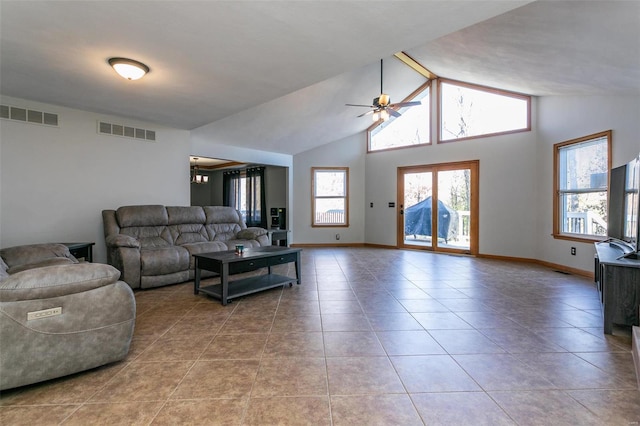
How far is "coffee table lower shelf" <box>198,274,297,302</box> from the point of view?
3.42 meters

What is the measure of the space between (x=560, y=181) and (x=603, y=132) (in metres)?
1.06

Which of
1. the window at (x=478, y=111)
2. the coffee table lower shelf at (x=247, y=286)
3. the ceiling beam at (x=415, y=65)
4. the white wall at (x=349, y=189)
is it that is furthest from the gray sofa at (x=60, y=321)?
the window at (x=478, y=111)

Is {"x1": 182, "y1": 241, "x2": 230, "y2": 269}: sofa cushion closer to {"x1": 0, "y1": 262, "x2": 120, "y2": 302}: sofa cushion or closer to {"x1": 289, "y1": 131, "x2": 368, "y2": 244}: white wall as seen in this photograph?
{"x1": 0, "y1": 262, "x2": 120, "y2": 302}: sofa cushion

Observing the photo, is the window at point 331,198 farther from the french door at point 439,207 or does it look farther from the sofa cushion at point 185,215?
the sofa cushion at point 185,215

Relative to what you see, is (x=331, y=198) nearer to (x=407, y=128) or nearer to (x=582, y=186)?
(x=407, y=128)

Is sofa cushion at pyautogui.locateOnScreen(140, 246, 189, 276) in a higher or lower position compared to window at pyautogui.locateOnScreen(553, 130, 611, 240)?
lower

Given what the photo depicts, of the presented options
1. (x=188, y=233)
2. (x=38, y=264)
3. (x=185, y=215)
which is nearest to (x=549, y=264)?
(x=188, y=233)

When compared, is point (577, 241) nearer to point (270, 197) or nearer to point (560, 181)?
point (560, 181)

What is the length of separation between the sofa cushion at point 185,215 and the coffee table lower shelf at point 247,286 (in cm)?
164

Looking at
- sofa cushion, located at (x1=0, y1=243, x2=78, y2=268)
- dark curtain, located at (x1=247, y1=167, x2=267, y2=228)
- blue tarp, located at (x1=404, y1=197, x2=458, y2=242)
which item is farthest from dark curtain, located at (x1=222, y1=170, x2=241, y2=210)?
sofa cushion, located at (x1=0, y1=243, x2=78, y2=268)

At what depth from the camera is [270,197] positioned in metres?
8.58

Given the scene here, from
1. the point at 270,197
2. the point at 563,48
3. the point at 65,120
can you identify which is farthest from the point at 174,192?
the point at 563,48

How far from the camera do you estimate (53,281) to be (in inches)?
70.2

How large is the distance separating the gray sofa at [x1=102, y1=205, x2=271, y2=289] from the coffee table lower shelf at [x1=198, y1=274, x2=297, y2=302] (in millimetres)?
721
